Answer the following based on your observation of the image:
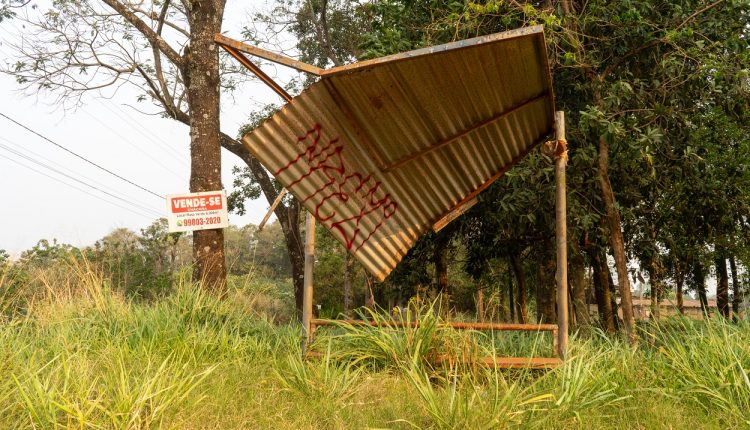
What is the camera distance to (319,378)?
17.5ft

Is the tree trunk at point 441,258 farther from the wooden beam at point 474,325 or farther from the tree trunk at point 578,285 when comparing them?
the wooden beam at point 474,325

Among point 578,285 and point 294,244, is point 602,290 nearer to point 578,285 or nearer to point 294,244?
point 578,285

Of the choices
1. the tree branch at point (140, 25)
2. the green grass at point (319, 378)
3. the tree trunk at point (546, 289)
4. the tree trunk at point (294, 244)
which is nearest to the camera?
the green grass at point (319, 378)

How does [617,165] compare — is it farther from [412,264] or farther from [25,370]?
[25,370]

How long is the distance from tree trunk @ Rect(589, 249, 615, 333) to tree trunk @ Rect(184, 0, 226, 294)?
847 centimetres

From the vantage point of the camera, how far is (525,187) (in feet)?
33.3

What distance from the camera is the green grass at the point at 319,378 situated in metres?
4.29

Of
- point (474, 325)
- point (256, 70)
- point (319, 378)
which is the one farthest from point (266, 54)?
point (474, 325)

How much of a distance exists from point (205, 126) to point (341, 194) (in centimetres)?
419

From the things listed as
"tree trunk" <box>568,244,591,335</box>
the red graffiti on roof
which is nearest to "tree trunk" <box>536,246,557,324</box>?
"tree trunk" <box>568,244,591,335</box>

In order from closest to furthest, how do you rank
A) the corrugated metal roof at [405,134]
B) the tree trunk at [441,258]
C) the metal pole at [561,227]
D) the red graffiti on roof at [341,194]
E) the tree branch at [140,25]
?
the corrugated metal roof at [405,134], the red graffiti on roof at [341,194], the metal pole at [561,227], the tree branch at [140,25], the tree trunk at [441,258]

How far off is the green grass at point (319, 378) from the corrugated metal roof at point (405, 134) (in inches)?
44.8

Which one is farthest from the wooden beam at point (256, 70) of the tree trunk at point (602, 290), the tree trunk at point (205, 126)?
the tree trunk at point (602, 290)

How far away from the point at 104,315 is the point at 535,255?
10081 millimetres
